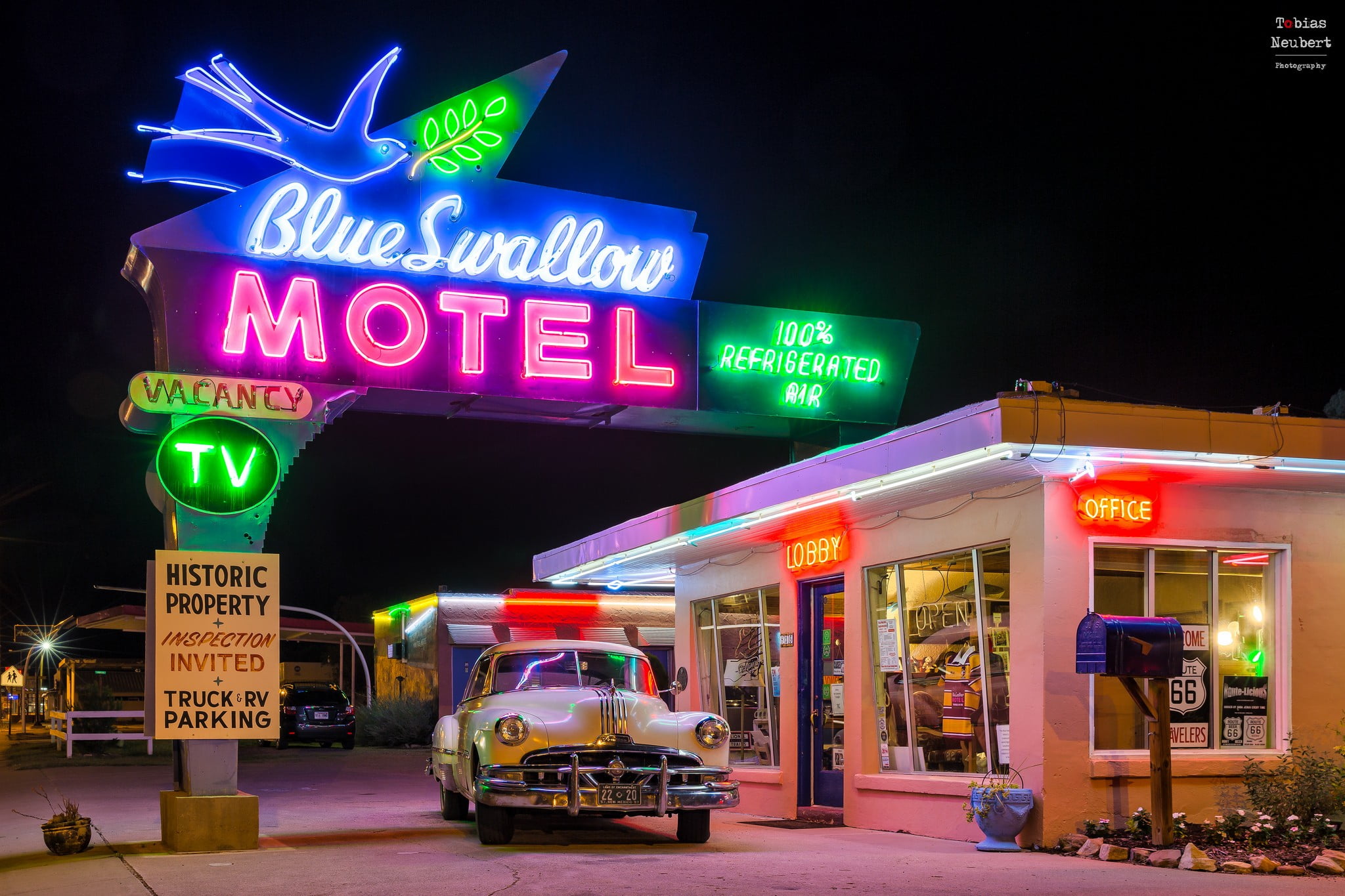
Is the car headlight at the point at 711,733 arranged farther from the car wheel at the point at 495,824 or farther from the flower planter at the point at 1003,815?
the flower planter at the point at 1003,815

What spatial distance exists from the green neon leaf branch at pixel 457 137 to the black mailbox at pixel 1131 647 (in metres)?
8.55

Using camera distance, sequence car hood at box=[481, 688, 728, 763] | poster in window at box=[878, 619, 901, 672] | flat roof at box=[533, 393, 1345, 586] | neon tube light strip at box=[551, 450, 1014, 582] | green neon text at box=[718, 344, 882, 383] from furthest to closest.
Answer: green neon text at box=[718, 344, 882, 383] < poster in window at box=[878, 619, 901, 672] < car hood at box=[481, 688, 728, 763] < neon tube light strip at box=[551, 450, 1014, 582] < flat roof at box=[533, 393, 1345, 586]

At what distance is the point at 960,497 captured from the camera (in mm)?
12234

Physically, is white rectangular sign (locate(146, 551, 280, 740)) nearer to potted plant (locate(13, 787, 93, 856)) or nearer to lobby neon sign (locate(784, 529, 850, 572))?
potted plant (locate(13, 787, 93, 856))

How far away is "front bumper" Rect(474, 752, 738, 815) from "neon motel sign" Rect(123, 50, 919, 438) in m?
3.75

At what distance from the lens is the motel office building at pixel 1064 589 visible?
411 inches

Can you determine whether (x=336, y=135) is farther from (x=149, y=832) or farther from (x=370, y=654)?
(x=370, y=654)

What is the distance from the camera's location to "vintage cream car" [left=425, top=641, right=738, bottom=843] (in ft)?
35.6

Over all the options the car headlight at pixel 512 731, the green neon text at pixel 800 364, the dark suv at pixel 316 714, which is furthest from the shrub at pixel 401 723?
the car headlight at pixel 512 731

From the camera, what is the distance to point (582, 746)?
11.1m

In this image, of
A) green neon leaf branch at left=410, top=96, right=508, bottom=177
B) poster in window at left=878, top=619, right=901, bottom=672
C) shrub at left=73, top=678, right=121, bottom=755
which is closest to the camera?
poster in window at left=878, top=619, right=901, bottom=672

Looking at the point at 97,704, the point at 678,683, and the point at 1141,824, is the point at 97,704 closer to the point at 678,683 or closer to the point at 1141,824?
the point at 678,683

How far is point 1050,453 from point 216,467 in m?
6.76

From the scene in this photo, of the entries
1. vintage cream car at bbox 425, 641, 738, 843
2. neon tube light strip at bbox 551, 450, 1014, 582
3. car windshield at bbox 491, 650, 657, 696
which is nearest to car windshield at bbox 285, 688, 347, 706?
neon tube light strip at bbox 551, 450, 1014, 582
